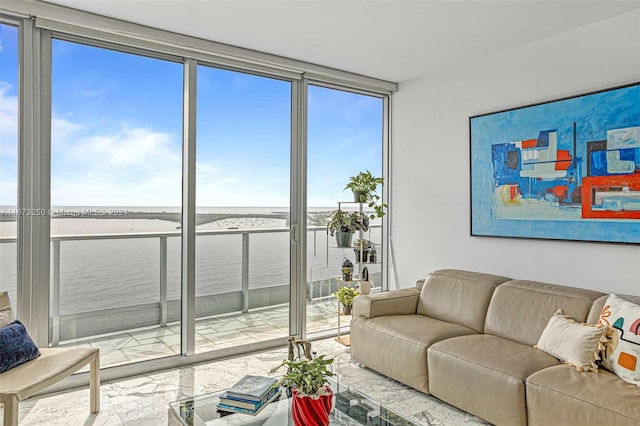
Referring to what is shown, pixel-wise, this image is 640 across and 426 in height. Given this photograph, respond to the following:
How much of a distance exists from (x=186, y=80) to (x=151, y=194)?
3.16ft

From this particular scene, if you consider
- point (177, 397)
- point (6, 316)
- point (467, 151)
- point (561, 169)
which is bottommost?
point (177, 397)

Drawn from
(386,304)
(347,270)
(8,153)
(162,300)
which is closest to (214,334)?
(162,300)

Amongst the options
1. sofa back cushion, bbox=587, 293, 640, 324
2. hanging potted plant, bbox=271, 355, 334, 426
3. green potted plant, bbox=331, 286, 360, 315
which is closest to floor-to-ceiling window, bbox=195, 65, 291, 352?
green potted plant, bbox=331, 286, 360, 315

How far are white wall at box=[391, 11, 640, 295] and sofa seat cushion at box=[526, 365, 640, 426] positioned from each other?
0.96 m

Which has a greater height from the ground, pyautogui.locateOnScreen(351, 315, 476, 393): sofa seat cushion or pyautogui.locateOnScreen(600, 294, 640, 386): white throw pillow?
pyautogui.locateOnScreen(600, 294, 640, 386): white throw pillow

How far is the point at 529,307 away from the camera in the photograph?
2947mm

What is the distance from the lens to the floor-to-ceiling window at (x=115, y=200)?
3.11 metres

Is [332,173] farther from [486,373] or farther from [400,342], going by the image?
[486,373]

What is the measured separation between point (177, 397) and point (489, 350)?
203 cm

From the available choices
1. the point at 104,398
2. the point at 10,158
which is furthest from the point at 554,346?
the point at 10,158

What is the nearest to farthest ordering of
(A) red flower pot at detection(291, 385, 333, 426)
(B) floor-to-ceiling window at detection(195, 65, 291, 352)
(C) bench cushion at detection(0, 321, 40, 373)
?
(A) red flower pot at detection(291, 385, 333, 426) → (C) bench cushion at detection(0, 321, 40, 373) → (B) floor-to-ceiling window at detection(195, 65, 291, 352)

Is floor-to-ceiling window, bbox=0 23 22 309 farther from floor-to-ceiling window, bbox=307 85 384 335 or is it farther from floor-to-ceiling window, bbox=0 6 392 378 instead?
floor-to-ceiling window, bbox=307 85 384 335

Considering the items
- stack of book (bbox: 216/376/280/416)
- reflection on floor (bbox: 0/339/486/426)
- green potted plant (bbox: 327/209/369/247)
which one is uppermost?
green potted plant (bbox: 327/209/369/247)

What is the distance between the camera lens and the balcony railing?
310 centimetres
